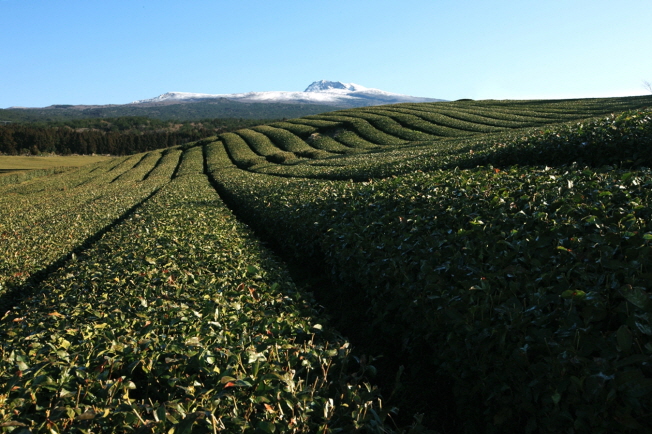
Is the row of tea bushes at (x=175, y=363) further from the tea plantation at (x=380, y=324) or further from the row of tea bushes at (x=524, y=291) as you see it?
the row of tea bushes at (x=524, y=291)

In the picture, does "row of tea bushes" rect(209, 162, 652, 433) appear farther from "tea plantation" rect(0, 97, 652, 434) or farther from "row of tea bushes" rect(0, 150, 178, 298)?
"row of tea bushes" rect(0, 150, 178, 298)

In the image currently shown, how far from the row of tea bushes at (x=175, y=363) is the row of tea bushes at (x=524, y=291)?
1373 millimetres

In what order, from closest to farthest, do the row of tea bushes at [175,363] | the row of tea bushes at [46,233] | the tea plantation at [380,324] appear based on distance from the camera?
the row of tea bushes at [175,363]
the tea plantation at [380,324]
the row of tea bushes at [46,233]

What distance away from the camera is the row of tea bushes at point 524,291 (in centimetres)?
367

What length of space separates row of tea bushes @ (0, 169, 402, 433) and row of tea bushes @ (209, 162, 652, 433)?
1373 millimetres

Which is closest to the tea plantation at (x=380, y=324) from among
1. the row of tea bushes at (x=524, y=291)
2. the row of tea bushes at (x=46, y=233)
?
the row of tea bushes at (x=524, y=291)

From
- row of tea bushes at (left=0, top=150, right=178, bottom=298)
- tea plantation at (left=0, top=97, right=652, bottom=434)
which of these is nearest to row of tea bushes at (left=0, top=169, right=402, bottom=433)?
tea plantation at (left=0, top=97, right=652, bottom=434)

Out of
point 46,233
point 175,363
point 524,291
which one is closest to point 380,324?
point 524,291

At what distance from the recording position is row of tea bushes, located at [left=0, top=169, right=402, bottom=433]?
3.43 m

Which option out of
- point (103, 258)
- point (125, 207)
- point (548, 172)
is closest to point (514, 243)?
point (548, 172)

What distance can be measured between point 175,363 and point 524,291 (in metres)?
4.52

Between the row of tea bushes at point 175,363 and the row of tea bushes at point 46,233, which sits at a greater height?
the row of tea bushes at point 175,363

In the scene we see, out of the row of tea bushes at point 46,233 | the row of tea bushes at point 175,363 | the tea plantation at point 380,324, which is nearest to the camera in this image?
the row of tea bushes at point 175,363

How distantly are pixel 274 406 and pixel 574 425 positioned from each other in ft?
9.27
